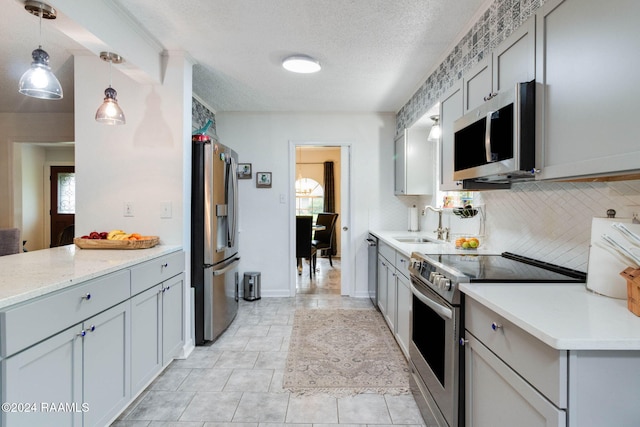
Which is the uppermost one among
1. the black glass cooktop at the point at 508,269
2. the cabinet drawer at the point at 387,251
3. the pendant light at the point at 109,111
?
the pendant light at the point at 109,111

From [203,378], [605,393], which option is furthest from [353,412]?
[605,393]

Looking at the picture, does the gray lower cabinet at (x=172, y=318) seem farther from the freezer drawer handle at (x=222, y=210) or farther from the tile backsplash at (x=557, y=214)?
the tile backsplash at (x=557, y=214)

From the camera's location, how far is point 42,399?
1250mm

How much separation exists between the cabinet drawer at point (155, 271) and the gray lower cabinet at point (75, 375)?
148 mm

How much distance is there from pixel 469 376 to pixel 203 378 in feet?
5.78

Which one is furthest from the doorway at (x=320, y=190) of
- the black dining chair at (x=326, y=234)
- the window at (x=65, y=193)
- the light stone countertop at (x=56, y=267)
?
the window at (x=65, y=193)

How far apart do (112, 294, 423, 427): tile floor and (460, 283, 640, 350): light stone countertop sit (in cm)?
106

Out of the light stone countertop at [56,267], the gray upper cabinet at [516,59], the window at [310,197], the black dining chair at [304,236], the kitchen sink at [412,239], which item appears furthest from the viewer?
the window at [310,197]

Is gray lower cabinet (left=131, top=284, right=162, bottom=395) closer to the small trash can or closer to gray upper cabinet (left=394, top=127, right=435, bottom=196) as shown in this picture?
the small trash can

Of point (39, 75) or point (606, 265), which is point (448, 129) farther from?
point (39, 75)

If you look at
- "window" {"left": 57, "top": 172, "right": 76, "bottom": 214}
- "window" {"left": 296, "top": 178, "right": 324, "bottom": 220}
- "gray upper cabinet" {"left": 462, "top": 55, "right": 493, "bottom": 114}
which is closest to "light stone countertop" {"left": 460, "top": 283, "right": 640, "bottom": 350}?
"gray upper cabinet" {"left": 462, "top": 55, "right": 493, "bottom": 114}

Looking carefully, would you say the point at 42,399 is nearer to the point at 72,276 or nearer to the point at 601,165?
the point at 72,276

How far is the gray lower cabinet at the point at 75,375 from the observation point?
1.17 meters

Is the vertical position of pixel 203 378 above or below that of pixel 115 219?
below
